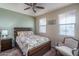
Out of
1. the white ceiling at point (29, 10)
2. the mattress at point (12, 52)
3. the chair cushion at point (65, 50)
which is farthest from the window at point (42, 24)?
the mattress at point (12, 52)

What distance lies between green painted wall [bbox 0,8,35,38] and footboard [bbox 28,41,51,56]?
486 millimetres

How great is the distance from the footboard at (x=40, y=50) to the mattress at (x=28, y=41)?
0.25ft

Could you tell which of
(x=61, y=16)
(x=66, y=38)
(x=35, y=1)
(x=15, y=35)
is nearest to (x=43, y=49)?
(x=66, y=38)

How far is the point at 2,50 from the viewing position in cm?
188

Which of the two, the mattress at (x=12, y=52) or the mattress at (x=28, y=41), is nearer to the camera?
the mattress at (x=12, y=52)

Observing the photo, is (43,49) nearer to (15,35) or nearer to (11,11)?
(15,35)

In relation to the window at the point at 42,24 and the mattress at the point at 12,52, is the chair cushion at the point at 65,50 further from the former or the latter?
the mattress at the point at 12,52

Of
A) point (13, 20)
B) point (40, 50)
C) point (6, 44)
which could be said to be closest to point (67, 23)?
point (40, 50)

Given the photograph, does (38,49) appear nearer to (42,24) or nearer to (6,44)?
(42,24)

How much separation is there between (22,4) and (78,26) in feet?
4.00

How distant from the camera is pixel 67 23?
1.81m

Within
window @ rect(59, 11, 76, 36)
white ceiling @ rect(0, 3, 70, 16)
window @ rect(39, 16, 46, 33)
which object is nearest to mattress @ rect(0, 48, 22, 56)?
window @ rect(39, 16, 46, 33)

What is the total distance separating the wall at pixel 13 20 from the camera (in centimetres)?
178

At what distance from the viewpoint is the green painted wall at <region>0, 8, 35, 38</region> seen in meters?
1.78
